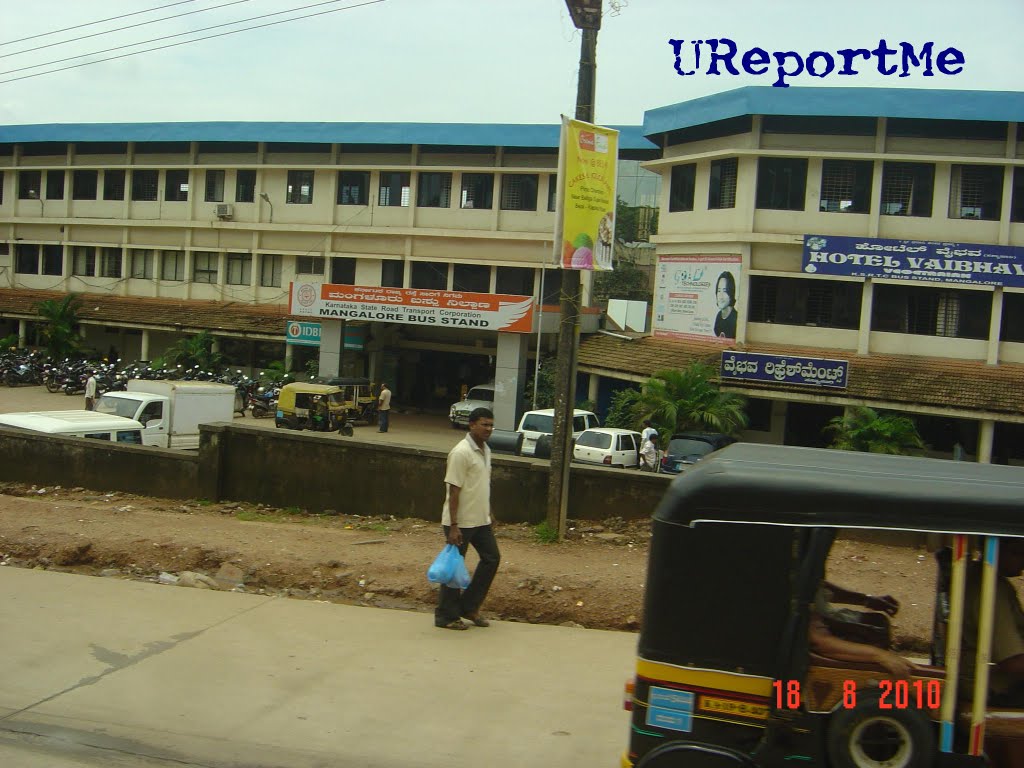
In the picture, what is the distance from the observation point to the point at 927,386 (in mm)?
23781

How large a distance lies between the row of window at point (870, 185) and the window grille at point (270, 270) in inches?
775

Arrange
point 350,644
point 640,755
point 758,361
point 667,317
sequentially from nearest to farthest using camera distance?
point 640,755 < point 350,644 < point 758,361 < point 667,317

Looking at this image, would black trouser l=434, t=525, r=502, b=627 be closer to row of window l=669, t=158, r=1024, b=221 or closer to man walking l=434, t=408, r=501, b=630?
man walking l=434, t=408, r=501, b=630

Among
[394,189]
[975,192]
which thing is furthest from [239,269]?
[975,192]

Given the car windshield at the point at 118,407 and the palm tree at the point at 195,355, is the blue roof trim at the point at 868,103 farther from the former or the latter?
the palm tree at the point at 195,355

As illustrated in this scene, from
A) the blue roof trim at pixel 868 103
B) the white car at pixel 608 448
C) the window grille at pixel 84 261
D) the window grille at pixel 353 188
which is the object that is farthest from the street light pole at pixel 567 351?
the window grille at pixel 84 261

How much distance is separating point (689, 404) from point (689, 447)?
2.33 m

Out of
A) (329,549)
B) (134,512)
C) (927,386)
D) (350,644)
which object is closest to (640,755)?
(350,644)

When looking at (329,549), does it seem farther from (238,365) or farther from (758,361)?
(238,365)

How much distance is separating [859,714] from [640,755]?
861 mm

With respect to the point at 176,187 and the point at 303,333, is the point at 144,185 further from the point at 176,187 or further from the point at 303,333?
the point at 303,333

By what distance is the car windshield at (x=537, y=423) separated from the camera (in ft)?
82.9

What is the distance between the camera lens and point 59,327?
3966 centimetres
